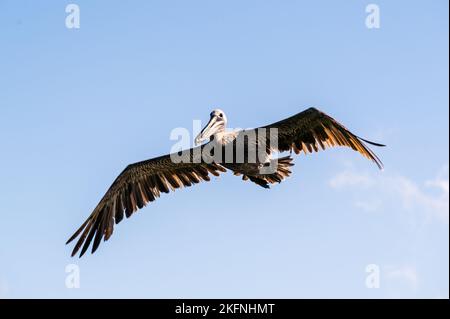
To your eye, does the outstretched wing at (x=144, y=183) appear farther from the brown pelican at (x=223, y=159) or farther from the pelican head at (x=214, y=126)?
the pelican head at (x=214, y=126)

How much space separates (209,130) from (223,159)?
71cm

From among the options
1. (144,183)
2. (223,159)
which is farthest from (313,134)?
(144,183)

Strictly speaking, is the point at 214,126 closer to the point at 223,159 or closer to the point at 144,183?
the point at 223,159

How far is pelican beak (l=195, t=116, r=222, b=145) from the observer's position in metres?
14.8

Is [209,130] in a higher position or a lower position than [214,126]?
lower

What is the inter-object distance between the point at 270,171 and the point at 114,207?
3.91 meters

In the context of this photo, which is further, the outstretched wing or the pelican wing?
the outstretched wing

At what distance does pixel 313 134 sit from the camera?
15.2 m

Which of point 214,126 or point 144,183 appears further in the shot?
point 144,183

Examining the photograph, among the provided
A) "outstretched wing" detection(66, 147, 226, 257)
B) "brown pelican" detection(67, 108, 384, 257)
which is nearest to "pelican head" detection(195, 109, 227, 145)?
"brown pelican" detection(67, 108, 384, 257)

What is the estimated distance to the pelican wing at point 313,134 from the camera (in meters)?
14.6

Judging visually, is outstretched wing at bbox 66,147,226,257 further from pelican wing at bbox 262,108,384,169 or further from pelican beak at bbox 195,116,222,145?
pelican wing at bbox 262,108,384,169
